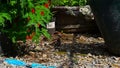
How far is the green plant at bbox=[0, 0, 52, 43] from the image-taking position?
480 cm

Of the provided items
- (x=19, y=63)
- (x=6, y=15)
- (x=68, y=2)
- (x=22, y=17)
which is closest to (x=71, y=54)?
(x=19, y=63)

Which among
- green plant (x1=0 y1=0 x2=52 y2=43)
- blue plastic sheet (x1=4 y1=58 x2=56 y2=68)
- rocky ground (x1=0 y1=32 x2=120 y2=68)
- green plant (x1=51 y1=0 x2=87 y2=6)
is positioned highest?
green plant (x1=0 y1=0 x2=52 y2=43)

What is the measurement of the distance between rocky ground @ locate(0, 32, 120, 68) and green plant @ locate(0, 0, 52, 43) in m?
0.36

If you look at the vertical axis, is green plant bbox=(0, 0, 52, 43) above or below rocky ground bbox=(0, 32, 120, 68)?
above

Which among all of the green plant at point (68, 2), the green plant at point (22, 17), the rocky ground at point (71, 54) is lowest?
the rocky ground at point (71, 54)

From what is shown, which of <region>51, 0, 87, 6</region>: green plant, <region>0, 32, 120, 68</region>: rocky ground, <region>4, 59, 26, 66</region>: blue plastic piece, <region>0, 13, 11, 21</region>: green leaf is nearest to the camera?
<region>0, 13, 11, 21</region>: green leaf

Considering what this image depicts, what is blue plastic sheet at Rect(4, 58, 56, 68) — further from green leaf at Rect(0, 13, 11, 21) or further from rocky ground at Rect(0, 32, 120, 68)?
green leaf at Rect(0, 13, 11, 21)

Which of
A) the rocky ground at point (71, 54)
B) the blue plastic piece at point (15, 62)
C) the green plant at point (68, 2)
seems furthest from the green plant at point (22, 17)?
the green plant at point (68, 2)

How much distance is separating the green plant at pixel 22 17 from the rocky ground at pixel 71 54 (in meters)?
0.36

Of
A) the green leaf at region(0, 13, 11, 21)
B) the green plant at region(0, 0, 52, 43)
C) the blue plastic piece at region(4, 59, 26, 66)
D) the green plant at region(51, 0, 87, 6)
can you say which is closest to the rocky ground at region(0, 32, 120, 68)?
the blue plastic piece at region(4, 59, 26, 66)

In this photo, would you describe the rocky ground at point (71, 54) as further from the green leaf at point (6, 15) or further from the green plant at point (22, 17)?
the green leaf at point (6, 15)

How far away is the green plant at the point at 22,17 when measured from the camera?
4.80 meters

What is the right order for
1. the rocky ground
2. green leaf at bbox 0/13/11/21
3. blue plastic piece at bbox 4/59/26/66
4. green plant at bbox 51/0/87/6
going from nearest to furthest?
green leaf at bbox 0/13/11/21 < blue plastic piece at bbox 4/59/26/66 < the rocky ground < green plant at bbox 51/0/87/6

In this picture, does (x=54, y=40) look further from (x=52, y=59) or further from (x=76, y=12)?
(x=52, y=59)
